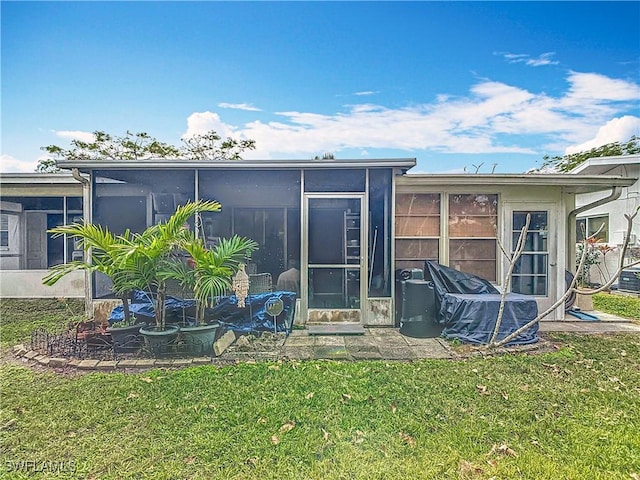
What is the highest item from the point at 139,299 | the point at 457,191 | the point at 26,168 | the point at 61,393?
the point at 26,168

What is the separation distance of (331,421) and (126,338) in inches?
111

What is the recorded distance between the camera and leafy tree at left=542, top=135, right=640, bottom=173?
17203mm

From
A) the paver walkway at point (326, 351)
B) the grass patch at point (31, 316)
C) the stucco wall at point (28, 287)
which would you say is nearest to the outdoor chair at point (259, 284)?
the paver walkway at point (326, 351)

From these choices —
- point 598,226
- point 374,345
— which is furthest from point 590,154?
point 374,345

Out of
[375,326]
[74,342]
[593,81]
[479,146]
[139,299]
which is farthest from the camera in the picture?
[479,146]

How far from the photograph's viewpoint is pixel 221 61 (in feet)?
34.9

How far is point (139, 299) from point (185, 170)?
2040 mm

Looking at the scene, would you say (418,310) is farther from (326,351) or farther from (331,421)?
(331,421)

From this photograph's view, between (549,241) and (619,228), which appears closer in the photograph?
(549,241)

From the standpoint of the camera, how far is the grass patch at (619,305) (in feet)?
24.3

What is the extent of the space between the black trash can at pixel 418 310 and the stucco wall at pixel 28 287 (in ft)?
23.1

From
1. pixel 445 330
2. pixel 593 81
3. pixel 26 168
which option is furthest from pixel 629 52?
pixel 26 168

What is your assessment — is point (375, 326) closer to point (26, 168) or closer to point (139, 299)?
point (139, 299)

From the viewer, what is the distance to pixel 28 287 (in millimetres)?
8656
